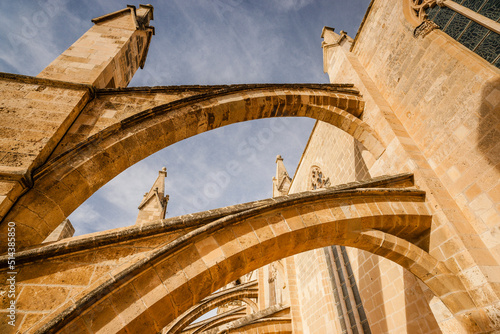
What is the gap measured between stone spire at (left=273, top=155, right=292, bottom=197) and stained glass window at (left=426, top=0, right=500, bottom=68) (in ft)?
27.0

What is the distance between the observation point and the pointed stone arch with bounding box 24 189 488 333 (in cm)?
182

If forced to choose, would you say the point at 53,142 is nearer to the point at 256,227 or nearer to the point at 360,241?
the point at 256,227

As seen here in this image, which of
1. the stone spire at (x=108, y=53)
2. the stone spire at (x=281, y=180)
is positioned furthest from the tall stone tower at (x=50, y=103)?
the stone spire at (x=281, y=180)

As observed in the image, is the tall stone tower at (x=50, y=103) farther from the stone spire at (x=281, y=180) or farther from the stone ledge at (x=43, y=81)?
the stone spire at (x=281, y=180)

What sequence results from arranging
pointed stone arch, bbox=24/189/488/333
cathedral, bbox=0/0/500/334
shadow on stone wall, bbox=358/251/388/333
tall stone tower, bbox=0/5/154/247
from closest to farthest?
pointed stone arch, bbox=24/189/488/333
cathedral, bbox=0/0/500/334
tall stone tower, bbox=0/5/154/247
shadow on stone wall, bbox=358/251/388/333

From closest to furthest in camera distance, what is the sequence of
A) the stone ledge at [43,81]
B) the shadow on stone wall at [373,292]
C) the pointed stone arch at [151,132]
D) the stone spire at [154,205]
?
the pointed stone arch at [151,132] → the stone ledge at [43,81] → the shadow on stone wall at [373,292] → the stone spire at [154,205]

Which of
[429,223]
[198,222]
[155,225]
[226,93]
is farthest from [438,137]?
[155,225]

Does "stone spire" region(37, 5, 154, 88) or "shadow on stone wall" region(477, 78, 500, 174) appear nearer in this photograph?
"shadow on stone wall" region(477, 78, 500, 174)

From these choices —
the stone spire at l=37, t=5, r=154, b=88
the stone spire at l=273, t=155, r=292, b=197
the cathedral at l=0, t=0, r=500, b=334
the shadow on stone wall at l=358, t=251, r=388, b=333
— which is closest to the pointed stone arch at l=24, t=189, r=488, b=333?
the cathedral at l=0, t=0, r=500, b=334

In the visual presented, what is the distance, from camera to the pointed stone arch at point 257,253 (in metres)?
1.82

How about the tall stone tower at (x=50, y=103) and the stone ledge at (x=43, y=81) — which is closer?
the tall stone tower at (x=50, y=103)

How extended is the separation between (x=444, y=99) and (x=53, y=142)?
5.17 m

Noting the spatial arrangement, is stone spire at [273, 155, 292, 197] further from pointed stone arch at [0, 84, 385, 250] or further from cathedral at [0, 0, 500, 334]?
pointed stone arch at [0, 84, 385, 250]

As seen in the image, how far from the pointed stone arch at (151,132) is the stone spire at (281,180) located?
7011mm
